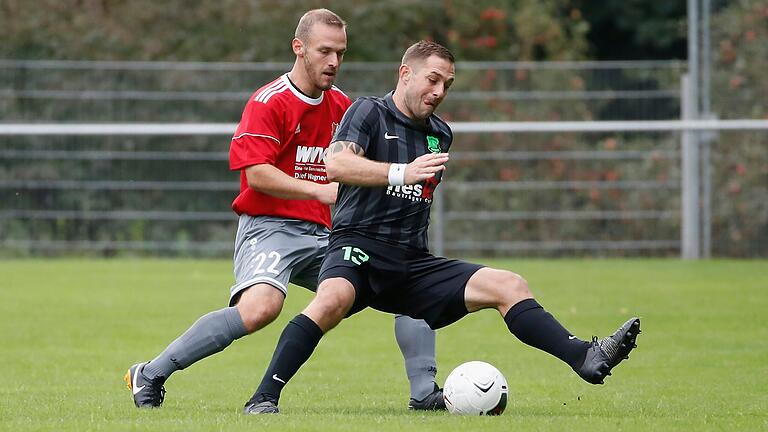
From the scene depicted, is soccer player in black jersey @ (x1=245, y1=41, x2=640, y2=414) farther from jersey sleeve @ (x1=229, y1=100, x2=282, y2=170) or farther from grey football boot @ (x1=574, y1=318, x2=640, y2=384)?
jersey sleeve @ (x1=229, y1=100, x2=282, y2=170)

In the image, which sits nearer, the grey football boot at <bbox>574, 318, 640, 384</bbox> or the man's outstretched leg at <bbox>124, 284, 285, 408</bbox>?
the grey football boot at <bbox>574, 318, 640, 384</bbox>

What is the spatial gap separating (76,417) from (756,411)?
316cm

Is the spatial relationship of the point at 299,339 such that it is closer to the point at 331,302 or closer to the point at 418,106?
the point at 331,302

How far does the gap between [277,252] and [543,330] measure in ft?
4.46

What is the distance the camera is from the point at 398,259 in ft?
22.0

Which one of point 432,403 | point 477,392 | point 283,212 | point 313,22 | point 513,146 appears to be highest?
point 313,22

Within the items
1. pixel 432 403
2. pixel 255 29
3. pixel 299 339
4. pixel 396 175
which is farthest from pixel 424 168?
pixel 255 29

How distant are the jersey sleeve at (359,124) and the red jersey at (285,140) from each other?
50cm

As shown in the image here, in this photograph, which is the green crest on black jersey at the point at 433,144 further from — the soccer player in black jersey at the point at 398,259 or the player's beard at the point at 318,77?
the player's beard at the point at 318,77

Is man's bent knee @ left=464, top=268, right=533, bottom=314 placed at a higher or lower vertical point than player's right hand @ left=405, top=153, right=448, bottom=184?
lower

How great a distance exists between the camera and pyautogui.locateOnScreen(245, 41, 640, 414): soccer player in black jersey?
6.43 m

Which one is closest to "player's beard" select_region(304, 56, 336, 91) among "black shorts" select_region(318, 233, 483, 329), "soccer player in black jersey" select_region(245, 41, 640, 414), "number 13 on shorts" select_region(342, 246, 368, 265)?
"soccer player in black jersey" select_region(245, 41, 640, 414)

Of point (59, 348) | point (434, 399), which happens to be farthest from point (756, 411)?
point (59, 348)

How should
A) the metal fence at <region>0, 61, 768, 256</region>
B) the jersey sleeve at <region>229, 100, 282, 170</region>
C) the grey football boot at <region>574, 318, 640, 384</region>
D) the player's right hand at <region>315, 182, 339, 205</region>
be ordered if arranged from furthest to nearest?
1. the metal fence at <region>0, 61, 768, 256</region>
2. the jersey sleeve at <region>229, 100, 282, 170</region>
3. the player's right hand at <region>315, 182, 339, 205</region>
4. the grey football boot at <region>574, 318, 640, 384</region>
